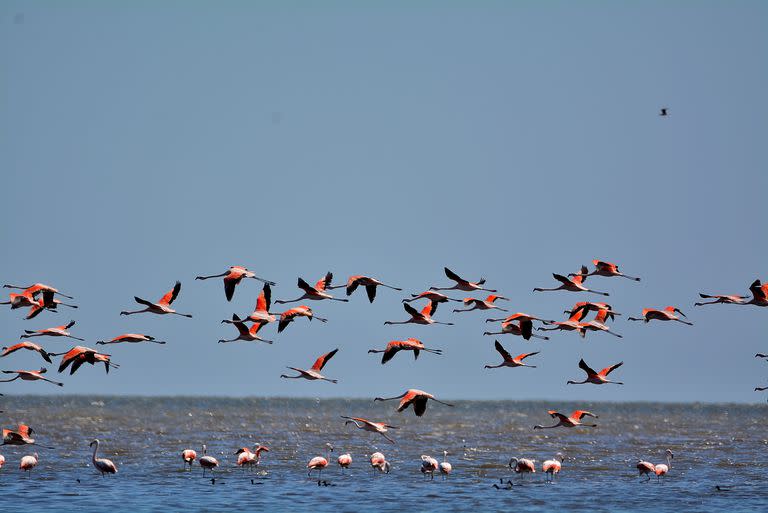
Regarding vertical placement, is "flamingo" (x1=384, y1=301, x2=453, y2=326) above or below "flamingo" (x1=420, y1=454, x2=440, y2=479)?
above

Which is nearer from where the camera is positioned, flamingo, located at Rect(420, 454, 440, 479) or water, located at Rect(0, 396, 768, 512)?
water, located at Rect(0, 396, 768, 512)

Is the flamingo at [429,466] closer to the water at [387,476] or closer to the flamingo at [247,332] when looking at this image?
the water at [387,476]

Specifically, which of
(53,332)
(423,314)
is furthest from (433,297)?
(53,332)

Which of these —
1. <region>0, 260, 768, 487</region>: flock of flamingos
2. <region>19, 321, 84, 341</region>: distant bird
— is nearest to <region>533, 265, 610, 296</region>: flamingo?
<region>0, 260, 768, 487</region>: flock of flamingos

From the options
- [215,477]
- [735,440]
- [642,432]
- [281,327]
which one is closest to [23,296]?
[281,327]

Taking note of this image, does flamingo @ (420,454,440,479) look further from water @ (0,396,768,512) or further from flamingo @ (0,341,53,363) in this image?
flamingo @ (0,341,53,363)

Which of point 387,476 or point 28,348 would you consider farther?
point 387,476

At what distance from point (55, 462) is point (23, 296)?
10583 mm

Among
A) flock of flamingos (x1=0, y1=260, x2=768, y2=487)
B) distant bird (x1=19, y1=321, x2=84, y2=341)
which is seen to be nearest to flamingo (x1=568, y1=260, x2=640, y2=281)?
flock of flamingos (x1=0, y1=260, x2=768, y2=487)

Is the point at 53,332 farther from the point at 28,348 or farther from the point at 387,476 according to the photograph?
the point at 387,476

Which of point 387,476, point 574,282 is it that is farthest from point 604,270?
point 387,476

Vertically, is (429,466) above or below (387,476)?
above

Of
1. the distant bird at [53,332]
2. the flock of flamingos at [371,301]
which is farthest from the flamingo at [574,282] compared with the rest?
the distant bird at [53,332]

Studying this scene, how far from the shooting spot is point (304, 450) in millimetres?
44438
